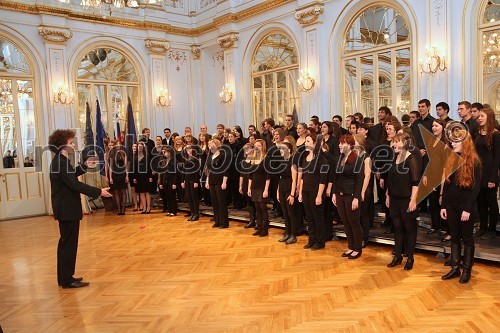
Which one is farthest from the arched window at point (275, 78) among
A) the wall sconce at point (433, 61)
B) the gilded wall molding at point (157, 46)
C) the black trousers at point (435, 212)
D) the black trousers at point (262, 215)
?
the black trousers at point (435, 212)

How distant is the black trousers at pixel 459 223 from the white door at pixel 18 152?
347 inches

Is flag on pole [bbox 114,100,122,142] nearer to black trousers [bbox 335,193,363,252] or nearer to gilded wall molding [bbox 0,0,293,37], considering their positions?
gilded wall molding [bbox 0,0,293,37]

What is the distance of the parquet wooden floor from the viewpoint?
11.8ft

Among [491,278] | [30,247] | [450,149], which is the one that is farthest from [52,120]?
[491,278]

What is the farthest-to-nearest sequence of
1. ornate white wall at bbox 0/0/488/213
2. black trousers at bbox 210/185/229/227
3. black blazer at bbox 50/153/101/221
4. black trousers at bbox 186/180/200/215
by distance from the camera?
black trousers at bbox 186/180/200/215 < black trousers at bbox 210/185/229/227 < ornate white wall at bbox 0/0/488/213 < black blazer at bbox 50/153/101/221

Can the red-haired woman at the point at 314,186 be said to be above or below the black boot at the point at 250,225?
above

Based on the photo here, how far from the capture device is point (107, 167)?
9.73 meters

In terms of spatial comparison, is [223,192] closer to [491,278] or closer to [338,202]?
[338,202]

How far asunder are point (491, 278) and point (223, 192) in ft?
14.3

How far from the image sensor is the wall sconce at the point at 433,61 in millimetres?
6957

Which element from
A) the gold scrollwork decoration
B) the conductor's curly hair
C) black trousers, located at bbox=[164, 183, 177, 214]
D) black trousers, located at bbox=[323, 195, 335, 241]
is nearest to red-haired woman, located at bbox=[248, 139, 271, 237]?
black trousers, located at bbox=[323, 195, 335, 241]

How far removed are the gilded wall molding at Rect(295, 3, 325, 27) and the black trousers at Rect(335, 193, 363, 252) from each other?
16.1 feet

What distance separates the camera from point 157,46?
37.7 ft

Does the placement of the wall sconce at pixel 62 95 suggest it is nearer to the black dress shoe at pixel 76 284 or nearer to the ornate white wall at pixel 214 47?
the ornate white wall at pixel 214 47
